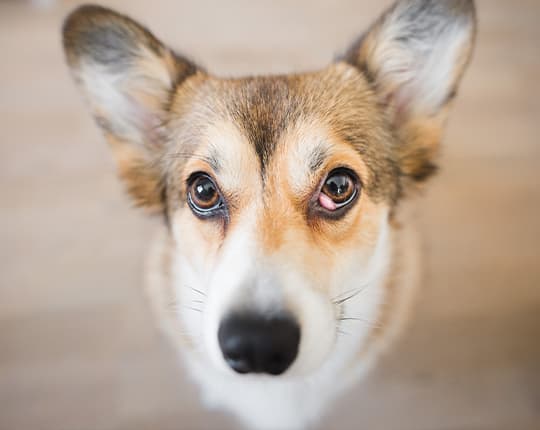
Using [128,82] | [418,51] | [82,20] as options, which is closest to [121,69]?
[128,82]

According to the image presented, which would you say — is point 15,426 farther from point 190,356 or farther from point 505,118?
point 505,118

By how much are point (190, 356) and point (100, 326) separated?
0.62 m

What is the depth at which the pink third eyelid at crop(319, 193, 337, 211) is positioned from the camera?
45.0 inches

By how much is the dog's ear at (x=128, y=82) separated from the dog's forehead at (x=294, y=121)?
12 cm

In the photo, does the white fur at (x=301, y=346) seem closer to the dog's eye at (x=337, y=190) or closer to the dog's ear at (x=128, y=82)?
the dog's eye at (x=337, y=190)

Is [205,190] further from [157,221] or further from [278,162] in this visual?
[157,221]

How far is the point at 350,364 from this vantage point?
1.53 m

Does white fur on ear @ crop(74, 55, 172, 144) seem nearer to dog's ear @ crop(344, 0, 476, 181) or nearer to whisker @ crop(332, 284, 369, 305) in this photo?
dog's ear @ crop(344, 0, 476, 181)

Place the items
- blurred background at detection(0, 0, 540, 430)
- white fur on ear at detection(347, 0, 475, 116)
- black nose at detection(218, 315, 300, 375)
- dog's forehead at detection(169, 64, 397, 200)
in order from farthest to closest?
blurred background at detection(0, 0, 540, 430) → white fur on ear at detection(347, 0, 475, 116) → dog's forehead at detection(169, 64, 397, 200) → black nose at detection(218, 315, 300, 375)

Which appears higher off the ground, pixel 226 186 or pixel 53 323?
pixel 226 186

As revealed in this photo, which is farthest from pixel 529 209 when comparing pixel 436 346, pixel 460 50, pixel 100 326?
pixel 100 326

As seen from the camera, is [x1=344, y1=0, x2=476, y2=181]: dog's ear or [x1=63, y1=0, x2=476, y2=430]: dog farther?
[x1=344, y1=0, x2=476, y2=181]: dog's ear

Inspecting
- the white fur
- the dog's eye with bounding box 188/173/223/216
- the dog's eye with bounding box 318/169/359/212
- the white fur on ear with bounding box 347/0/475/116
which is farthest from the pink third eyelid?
the white fur on ear with bounding box 347/0/475/116

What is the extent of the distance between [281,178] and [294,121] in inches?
5.9
